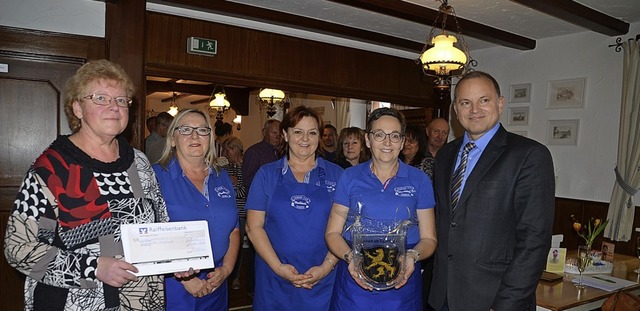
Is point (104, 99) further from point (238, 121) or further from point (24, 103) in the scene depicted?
point (238, 121)

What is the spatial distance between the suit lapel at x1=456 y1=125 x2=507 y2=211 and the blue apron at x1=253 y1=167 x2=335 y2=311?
0.74 meters

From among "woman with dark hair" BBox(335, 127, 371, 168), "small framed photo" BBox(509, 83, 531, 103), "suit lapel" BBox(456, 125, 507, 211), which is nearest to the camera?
"suit lapel" BBox(456, 125, 507, 211)

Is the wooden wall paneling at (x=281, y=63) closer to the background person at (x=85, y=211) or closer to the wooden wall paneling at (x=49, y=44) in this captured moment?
the wooden wall paneling at (x=49, y=44)

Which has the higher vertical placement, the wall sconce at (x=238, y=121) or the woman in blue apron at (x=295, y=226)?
the wall sconce at (x=238, y=121)

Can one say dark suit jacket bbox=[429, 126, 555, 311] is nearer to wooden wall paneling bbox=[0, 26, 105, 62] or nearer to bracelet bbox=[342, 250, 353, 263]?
bracelet bbox=[342, 250, 353, 263]

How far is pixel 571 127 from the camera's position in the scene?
5395 mm

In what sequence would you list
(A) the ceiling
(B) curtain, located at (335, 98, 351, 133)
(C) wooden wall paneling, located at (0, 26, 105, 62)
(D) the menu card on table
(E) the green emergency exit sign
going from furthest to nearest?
(B) curtain, located at (335, 98, 351, 133)
(E) the green emergency exit sign
(A) the ceiling
(C) wooden wall paneling, located at (0, 26, 105, 62)
(D) the menu card on table

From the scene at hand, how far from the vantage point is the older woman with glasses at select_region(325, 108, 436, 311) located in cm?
209

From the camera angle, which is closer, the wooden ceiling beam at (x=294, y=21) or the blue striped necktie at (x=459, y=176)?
the blue striped necktie at (x=459, y=176)

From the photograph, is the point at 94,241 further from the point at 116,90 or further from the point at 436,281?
the point at 436,281

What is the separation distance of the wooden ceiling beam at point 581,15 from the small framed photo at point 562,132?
3.61ft

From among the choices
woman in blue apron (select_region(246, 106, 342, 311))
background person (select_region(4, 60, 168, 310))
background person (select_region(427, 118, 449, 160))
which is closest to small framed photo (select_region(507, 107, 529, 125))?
background person (select_region(427, 118, 449, 160))

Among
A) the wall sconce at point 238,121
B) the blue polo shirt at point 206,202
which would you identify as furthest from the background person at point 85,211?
the wall sconce at point 238,121

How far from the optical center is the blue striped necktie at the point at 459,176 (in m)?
2.03
